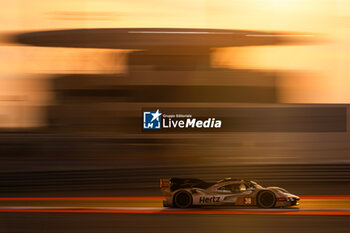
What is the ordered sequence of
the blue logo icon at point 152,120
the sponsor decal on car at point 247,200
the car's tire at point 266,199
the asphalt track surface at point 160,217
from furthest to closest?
the blue logo icon at point 152,120, the sponsor decal on car at point 247,200, the car's tire at point 266,199, the asphalt track surface at point 160,217

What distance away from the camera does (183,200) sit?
30.4 ft

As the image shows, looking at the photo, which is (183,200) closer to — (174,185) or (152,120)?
(174,185)

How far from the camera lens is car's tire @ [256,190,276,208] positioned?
9086 millimetres

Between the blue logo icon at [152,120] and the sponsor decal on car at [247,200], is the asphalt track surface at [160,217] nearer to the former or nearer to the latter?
the sponsor decal on car at [247,200]

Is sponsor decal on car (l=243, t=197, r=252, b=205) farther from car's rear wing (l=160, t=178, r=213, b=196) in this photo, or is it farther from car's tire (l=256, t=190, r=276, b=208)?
car's rear wing (l=160, t=178, r=213, b=196)

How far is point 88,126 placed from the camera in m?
19.7

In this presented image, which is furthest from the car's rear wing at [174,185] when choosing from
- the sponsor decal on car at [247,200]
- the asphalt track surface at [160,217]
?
the sponsor decal on car at [247,200]

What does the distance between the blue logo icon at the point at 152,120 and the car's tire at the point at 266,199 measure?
35.5ft

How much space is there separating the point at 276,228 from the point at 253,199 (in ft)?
5.52

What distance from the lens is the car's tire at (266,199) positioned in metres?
9.09

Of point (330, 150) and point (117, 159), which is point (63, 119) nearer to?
point (117, 159)

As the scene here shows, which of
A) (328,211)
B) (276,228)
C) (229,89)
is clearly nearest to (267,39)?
(229,89)

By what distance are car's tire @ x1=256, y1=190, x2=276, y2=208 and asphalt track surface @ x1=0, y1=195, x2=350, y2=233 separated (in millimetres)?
126

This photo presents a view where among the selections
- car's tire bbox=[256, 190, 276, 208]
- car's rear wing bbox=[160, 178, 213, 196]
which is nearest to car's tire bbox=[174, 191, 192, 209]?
car's rear wing bbox=[160, 178, 213, 196]
